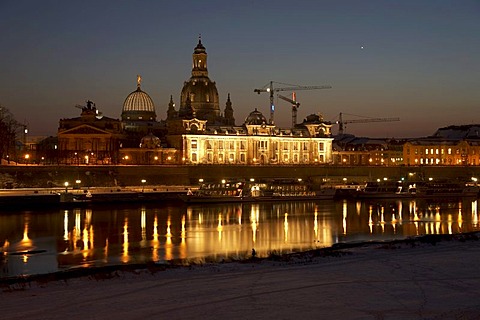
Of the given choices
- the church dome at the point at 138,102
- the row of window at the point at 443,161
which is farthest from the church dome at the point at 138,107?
the row of window at the point at 443,161

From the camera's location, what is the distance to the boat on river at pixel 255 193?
6366 cm

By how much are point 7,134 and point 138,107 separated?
3941 cm

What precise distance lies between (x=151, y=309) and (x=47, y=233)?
2409 cm

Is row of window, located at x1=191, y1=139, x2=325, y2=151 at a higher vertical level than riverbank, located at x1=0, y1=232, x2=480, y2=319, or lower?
higher

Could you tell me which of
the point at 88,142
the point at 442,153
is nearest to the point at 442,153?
the point at 442,153

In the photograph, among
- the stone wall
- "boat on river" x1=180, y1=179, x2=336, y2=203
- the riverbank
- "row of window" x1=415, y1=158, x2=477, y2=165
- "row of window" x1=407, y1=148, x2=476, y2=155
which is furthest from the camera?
"row of window" x1=407, y1=148, x2=476, y2=155

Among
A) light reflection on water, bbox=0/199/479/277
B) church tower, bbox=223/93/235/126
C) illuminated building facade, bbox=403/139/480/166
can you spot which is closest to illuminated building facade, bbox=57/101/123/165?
church tower, bbox=223/93/235/126

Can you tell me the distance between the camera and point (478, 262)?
76.7 feet

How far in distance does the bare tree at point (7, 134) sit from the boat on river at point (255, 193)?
83.1 ft

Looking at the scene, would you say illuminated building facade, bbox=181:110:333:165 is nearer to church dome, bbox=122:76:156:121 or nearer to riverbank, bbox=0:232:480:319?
church dome, bbox=122:76:156:121

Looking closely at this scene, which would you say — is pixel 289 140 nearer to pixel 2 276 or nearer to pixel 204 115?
pixel 204 115

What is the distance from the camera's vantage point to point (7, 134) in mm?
81688

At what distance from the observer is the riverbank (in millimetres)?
16578

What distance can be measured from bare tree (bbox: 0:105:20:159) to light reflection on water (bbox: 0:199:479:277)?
1087 inches
